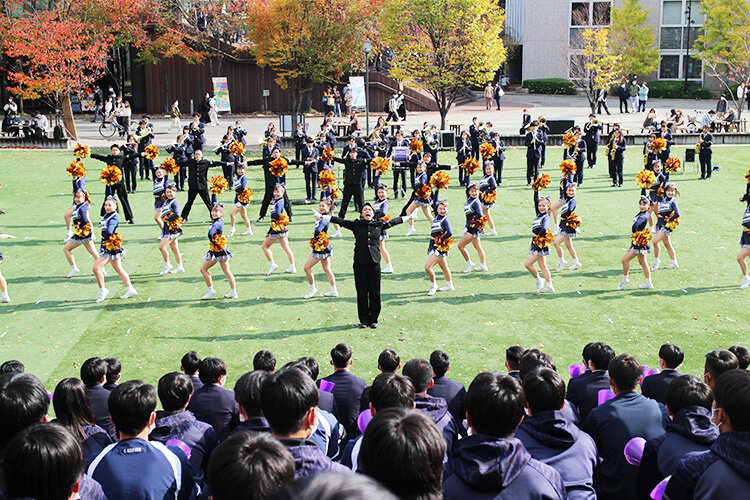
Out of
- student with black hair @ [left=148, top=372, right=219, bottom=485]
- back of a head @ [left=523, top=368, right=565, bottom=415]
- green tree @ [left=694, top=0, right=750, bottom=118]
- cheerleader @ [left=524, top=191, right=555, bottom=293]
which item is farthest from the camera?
green tree @ [left=694, top=0, right=750, bottom=118]

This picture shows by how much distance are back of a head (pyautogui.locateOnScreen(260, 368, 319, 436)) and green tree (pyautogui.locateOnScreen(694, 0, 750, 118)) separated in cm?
4718

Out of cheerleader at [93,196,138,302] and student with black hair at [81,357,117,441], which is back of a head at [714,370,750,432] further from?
cheerleader at [93,196,138,302]

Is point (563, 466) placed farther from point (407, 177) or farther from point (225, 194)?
point (407, 177)

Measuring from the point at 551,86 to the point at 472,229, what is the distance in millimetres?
42402

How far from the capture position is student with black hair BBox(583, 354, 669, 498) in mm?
5699

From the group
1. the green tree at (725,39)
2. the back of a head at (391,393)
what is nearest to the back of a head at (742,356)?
the back of a head at (391,393)

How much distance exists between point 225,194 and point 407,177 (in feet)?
22.3

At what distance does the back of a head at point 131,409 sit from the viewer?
16.2ft

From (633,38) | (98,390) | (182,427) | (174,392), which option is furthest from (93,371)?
(633,38)

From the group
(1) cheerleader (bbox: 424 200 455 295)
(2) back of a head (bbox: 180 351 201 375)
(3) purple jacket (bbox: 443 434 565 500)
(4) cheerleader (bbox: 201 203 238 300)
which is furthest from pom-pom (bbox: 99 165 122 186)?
(3) purple jacket (bbox: 443 434 565 500)

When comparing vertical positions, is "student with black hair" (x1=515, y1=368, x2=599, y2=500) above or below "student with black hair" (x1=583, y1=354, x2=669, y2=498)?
above

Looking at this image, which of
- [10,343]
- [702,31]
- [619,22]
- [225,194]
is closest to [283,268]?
[10,343]

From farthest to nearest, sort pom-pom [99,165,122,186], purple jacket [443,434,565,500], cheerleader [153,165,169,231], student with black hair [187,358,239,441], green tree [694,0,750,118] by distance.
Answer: green tree [694,0,750,118] → cheerleader [153,165,169,231] → pom-pom [99,165,122,186] → student with black hair [187,358,239,441] → purple jacket [443,434,565,500]

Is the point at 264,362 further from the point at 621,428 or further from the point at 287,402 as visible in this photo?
the point at 621,428
